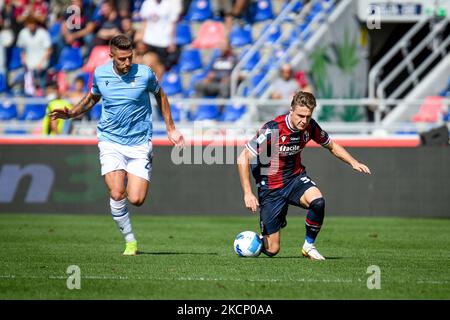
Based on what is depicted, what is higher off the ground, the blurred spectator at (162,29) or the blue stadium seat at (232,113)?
the blurred spectator at (162,29)

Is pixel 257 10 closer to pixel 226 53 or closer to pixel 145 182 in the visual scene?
pixel 226 53

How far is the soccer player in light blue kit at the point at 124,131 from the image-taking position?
1210cm

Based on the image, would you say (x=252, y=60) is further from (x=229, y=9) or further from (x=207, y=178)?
(x=207, y=178)

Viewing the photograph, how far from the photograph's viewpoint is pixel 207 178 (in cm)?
2000

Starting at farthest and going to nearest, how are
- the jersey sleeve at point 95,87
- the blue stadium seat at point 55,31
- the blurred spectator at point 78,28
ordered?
the blue stadium seat at point 55,31
the blurred spectator at point 78,28
the jersey sleeve at point 95,87

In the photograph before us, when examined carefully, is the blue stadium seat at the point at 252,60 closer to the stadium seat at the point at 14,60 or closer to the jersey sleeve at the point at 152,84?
the stadium seat at the point at 14,60

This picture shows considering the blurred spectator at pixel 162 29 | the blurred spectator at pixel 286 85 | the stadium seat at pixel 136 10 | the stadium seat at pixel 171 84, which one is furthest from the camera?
the stadium seat at pixel 136 10

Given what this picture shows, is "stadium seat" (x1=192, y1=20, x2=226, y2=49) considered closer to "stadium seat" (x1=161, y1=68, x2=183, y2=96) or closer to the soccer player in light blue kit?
"stadium seat" (x1=161, y1=68, x2=183, y2=96)

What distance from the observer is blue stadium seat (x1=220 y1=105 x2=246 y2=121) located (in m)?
22.8

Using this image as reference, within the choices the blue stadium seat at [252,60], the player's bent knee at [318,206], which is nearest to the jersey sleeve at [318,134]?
the player's bent knee at [318,206]

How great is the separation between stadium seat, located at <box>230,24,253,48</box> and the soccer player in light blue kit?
41.7 ft

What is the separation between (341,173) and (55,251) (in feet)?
27.6

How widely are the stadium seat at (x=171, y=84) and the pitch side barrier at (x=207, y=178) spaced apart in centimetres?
409

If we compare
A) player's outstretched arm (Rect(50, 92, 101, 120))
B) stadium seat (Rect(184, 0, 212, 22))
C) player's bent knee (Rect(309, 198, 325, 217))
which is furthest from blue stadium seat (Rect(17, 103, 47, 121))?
player's bent knee (Rect(309, 198, 325, 217))
